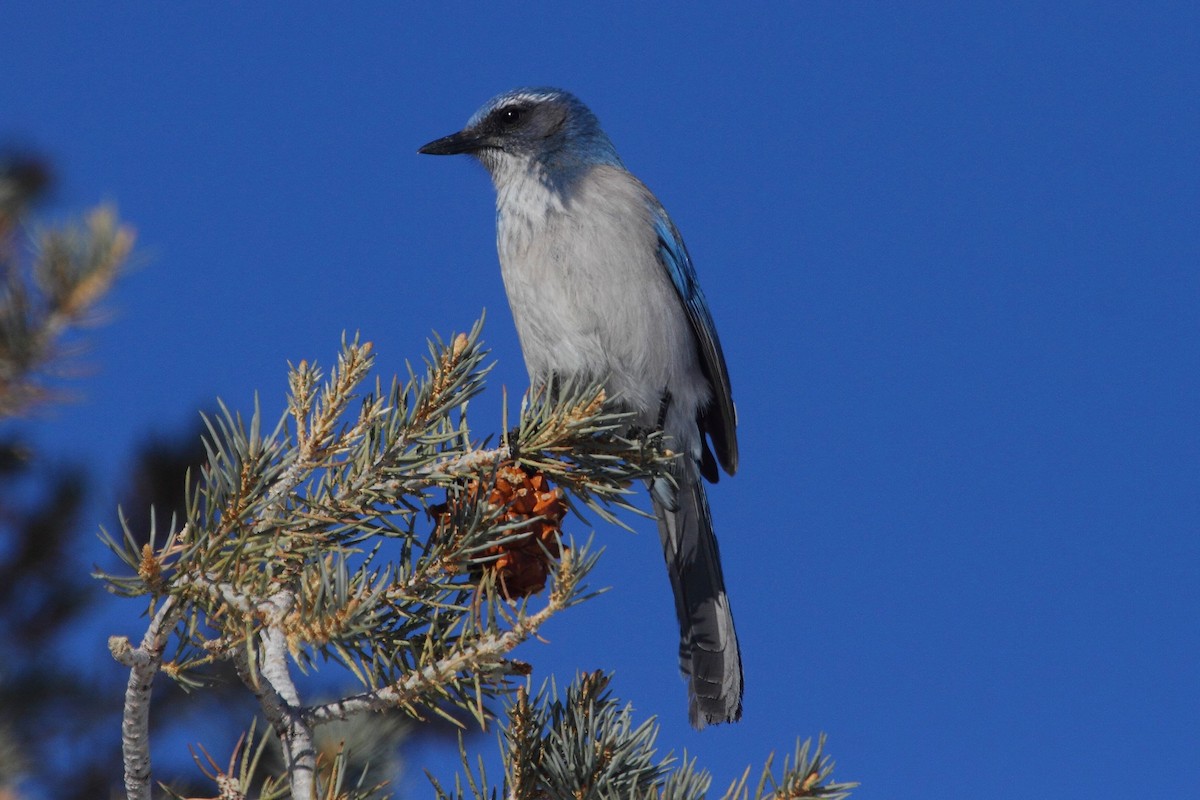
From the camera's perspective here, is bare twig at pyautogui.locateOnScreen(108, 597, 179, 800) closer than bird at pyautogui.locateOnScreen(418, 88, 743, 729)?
Yes

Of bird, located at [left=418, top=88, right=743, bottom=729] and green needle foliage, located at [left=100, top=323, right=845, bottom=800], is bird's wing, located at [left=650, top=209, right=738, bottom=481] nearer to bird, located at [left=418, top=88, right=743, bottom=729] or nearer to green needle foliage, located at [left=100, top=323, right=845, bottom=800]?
bird, located at [left=418, top=88, right=743, bottom=729]

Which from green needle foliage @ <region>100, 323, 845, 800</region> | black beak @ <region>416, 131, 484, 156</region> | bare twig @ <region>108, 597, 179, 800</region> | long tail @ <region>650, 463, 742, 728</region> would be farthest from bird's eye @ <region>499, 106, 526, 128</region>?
bare twig @ <region>108, 597, 179, 800</region>

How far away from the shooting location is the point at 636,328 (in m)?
4.17

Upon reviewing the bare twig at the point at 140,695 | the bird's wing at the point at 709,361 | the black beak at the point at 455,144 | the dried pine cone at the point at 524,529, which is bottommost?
the bare twig at the point at 140,695

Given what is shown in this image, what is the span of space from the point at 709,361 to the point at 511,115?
143 centimetres

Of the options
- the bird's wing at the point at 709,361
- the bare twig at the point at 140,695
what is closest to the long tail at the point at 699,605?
the bird's wing at the point at 709,361

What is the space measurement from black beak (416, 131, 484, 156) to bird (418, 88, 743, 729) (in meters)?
0.16

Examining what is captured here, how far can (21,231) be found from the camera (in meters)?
2.56

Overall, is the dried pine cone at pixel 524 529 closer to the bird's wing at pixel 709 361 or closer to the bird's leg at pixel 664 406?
the bird's leg at pixel 664 406

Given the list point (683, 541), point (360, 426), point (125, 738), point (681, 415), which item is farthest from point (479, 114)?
point (125, 738)

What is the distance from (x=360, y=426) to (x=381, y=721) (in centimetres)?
64

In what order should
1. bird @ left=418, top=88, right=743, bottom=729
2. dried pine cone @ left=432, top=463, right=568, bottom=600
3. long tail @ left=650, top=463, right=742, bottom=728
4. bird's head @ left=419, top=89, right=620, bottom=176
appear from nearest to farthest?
dried pine cone @ left=432, top=463, right=568, bottom=600 → long tail @ left=650, top=463, right=742, bottom=728 → bird @ left=418, top=88, right=743, bottom=729 → bird's head @ left=419, top=89, right=620, bottom=176

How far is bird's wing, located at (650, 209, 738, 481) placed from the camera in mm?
4473

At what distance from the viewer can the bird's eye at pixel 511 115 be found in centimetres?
488
